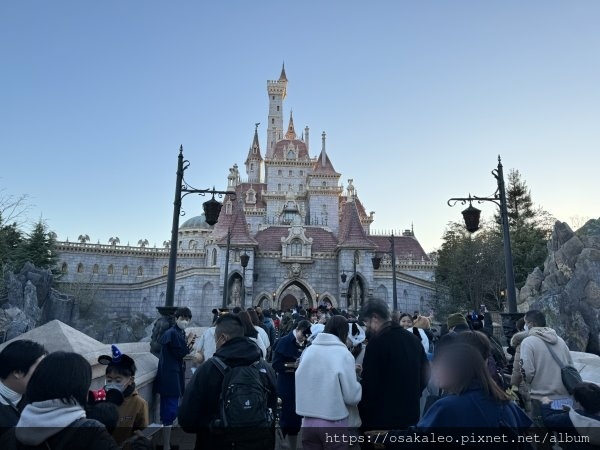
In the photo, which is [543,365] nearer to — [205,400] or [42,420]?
[205,400]

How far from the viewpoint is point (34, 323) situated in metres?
26.5

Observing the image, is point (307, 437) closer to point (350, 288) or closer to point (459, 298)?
point (350, 288)

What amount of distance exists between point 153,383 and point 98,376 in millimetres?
1987

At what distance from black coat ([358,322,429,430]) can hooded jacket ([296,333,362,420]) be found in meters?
0.20

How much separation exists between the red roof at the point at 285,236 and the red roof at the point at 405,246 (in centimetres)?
1735

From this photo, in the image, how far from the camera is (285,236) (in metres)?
32.8

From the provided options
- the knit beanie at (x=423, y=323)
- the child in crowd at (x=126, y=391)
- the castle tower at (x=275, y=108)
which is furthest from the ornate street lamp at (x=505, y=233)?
the castle tower at (x=275, y=108)

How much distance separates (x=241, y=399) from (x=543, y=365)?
3341mm

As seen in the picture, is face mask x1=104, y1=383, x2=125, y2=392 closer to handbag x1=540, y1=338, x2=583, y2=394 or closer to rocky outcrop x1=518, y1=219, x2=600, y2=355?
handbag x1=540, y1=338, x2=583, y2=394

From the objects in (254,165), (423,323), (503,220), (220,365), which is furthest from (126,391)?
(254,165)

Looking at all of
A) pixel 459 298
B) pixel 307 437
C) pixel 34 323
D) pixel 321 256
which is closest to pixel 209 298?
pixel 321 256

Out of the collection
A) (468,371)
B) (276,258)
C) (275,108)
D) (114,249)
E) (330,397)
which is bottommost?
(330,397)

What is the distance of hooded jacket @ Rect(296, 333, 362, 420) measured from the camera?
3471mm

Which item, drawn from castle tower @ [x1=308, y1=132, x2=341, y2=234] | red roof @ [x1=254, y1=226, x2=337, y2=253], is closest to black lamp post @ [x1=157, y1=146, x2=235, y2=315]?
red roof @ [x1=254, y1=226, x2=337, y2=253]
